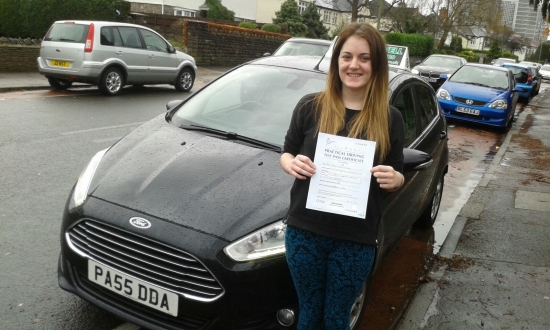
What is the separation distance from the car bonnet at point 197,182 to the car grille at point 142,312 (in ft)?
1.53

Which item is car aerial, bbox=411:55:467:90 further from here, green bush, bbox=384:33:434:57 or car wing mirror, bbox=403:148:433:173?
green bush, bbox=384:33:434:57

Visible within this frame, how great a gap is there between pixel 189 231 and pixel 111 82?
12.0 metres

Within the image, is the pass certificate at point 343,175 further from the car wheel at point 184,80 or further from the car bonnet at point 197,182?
the car wheel at point 184,80

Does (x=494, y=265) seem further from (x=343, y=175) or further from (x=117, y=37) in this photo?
(x=117, y=37)

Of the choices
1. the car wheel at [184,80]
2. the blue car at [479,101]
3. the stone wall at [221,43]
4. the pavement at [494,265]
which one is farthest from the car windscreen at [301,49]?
the stone wall at [221,43]

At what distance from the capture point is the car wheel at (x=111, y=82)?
13742mm

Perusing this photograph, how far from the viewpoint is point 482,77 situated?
15.1 m

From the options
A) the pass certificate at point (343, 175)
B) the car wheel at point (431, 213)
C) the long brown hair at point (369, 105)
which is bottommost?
the car wheel at point (431, 213)

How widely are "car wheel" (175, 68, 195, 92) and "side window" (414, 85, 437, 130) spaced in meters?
11.7

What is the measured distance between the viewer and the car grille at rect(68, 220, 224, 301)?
282cm

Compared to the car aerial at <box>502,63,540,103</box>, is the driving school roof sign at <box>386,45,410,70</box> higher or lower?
higher

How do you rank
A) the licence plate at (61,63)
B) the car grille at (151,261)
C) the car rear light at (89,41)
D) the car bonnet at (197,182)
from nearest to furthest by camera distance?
1. the car grille at (151,261)
2. the car bonnet at (197,182)
3. the car rear light at (89,41)
4. the licence plate at (61,63)

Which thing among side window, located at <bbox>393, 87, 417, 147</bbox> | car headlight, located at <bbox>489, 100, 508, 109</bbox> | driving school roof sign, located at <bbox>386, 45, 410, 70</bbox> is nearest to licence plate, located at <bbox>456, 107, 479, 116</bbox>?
car headlight, located at <bbox>489, 100, 508, 109</bbox>

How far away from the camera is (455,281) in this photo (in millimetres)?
4652
